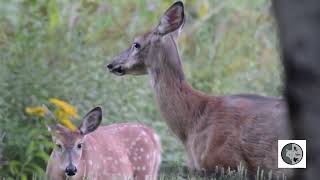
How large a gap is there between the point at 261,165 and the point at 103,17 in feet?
15.5

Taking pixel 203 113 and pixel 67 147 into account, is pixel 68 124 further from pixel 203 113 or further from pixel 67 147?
pixel 203 113

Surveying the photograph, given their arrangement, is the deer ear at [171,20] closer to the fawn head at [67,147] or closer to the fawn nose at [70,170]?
the fawn head at [67,147]

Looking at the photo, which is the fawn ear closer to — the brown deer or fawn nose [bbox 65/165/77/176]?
the brown deer

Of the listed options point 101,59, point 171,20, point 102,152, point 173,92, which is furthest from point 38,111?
point 101,59

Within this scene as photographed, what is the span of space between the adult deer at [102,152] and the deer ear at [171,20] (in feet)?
2.51

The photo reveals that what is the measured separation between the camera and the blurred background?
8.67 meters

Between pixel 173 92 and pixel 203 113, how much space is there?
1.16 feet

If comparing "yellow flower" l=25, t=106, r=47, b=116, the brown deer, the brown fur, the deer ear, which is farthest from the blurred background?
the deer ear

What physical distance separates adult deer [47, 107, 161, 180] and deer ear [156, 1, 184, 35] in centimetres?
77

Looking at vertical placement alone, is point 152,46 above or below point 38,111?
above

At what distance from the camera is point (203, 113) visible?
7.79m

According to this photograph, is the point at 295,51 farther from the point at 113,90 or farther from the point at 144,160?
the point at 113,90

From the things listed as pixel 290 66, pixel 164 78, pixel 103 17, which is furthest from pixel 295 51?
pixel 103 17

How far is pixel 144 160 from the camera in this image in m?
8.59
